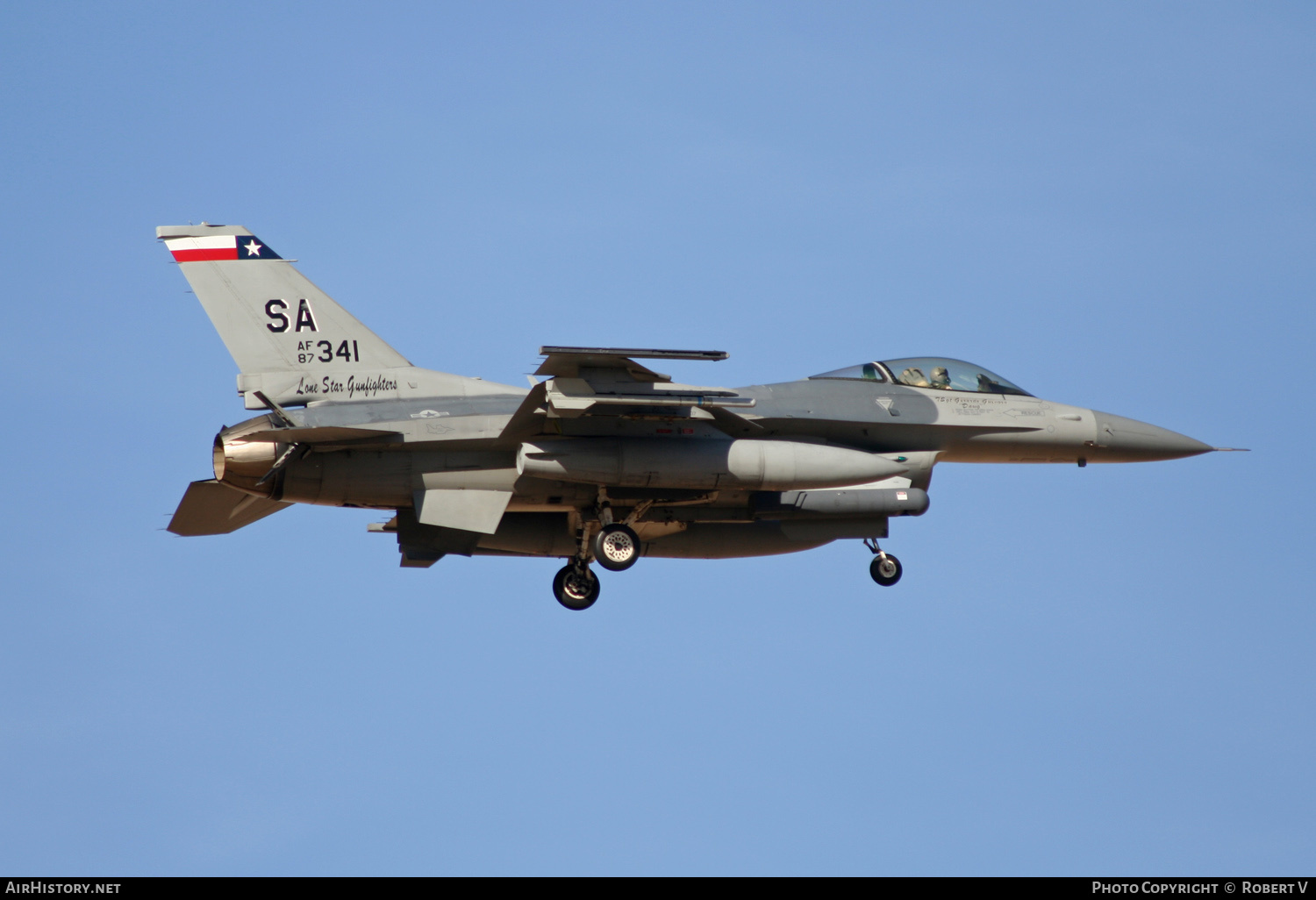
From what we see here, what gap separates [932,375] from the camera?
69.5 feet

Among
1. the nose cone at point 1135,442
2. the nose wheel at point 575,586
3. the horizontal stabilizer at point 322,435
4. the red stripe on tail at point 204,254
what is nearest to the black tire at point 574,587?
the nose wheel at point 575,586

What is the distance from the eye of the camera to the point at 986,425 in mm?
21031

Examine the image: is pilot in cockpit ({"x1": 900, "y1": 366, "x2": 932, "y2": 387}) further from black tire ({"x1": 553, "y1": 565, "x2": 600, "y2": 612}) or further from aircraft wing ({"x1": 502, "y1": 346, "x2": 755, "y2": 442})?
black tire ({"x1": 553, "y1": 565, "x2": 600, "y2": 612})

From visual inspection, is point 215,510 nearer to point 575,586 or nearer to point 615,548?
point 575,586

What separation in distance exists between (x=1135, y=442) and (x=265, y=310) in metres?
11.5

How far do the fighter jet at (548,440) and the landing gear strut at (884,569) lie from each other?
2 cm

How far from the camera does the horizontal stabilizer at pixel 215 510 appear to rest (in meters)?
19.7

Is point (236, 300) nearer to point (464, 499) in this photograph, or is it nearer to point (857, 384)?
point (464, 499)

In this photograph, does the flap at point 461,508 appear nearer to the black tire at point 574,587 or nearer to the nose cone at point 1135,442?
the black tire at point 574,587

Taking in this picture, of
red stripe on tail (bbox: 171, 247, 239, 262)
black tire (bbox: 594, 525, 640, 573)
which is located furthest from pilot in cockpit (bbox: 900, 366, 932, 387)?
red stripe on tail (bbox: 171, 247, 239, 262)

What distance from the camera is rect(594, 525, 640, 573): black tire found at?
1959 centimetres

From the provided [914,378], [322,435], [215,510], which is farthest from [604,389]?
[215,510]

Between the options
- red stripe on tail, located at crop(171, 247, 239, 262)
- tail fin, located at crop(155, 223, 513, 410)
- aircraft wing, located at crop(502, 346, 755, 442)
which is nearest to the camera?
aircraft wing, located at crop(502, 346, 755, 442)
